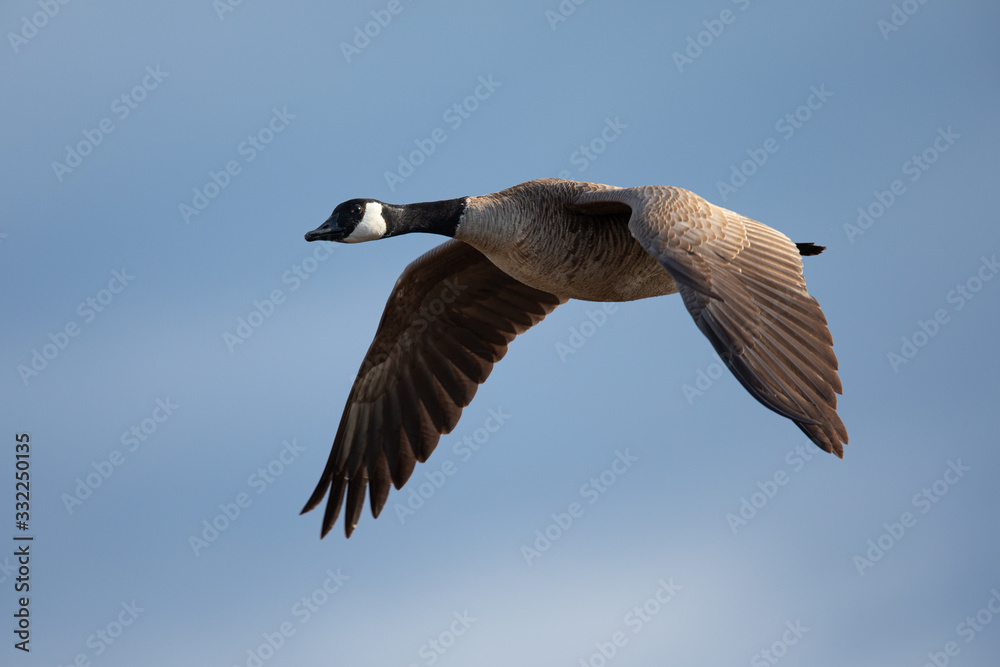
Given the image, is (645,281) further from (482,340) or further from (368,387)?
(368,387)

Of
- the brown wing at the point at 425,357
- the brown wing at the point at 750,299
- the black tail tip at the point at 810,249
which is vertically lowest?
the brown wing at the point at 425,357

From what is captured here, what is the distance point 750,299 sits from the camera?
378 inches

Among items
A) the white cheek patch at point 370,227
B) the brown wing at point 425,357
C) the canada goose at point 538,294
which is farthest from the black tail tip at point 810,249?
the white cheek patch at point 370,227

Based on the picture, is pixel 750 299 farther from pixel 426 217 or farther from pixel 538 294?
pixel 538 294

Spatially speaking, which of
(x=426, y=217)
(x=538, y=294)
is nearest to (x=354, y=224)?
(x=426, y=217)

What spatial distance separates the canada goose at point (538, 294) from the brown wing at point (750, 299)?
13 millimetres

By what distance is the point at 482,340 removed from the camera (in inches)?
541

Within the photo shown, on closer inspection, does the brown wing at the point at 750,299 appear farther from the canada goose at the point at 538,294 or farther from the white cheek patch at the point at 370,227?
the white cheek patch at the point at 370,227

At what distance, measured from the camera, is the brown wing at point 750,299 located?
8797 mm

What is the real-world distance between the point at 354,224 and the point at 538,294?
294 cm

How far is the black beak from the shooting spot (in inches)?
450

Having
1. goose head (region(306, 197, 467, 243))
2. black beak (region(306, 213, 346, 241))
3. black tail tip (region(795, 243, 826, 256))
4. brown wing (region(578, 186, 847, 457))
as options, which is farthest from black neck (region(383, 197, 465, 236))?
black tail tip (region(795, 243, 826, 256))

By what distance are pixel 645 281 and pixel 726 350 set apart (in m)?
2.98

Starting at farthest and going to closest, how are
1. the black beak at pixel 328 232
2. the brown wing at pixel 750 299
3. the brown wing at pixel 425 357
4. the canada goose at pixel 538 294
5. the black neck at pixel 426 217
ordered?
the brown wing at pixel 425 357, the black neck at pixel 426 217, the black beak at pixel 328 232, the canada goose at pixel 538 294, the brown wing at pixel 750 299
